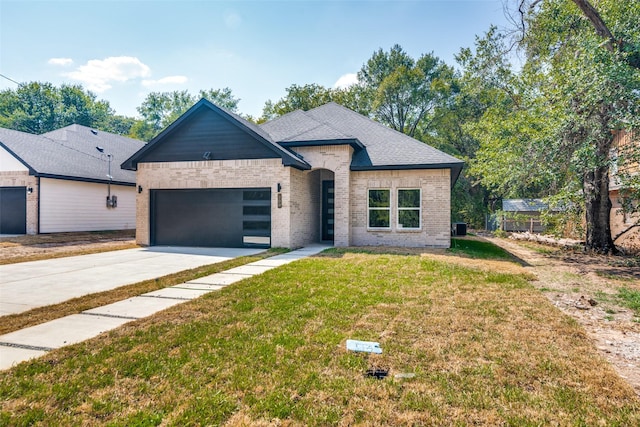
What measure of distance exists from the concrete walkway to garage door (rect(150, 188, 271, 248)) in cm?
559

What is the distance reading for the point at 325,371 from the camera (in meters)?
3.15

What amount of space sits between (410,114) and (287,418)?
111 feet

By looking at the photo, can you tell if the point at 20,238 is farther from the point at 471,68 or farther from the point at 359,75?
the point at 359,75

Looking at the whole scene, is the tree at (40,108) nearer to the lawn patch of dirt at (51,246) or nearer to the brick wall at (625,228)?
the lawn patch of dirt at (51,246)

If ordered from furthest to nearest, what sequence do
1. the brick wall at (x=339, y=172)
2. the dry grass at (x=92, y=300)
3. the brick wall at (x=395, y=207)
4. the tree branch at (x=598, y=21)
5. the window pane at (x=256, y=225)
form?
the brick wall at (x=339, y=172), the brick wall at (x=395, y=207), the window pane at (x=256, y=225), the tree branch at (x=598, y=21), the dry grass at (x=92, y=300)

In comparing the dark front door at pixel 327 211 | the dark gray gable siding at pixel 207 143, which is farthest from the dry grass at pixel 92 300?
the dark front door at pixel 327 211

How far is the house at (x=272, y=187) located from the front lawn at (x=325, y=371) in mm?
7476

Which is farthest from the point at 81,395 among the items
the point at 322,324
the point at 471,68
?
the point at 471,68

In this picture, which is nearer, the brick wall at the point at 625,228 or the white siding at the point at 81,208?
the brick wall at the point at 625,228

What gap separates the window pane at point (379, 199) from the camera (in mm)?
13609

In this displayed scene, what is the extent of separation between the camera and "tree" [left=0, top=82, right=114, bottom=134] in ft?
125

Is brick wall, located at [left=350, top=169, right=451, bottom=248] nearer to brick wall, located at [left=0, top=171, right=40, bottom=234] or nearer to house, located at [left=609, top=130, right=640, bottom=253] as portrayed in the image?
house, located at [left=609, top=130, right=640, bottom=253]

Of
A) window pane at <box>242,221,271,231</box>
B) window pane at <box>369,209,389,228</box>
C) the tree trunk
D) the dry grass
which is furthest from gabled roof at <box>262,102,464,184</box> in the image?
the dry grass

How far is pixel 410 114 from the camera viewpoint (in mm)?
33062
